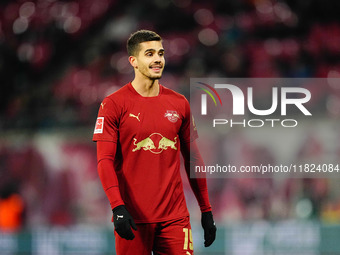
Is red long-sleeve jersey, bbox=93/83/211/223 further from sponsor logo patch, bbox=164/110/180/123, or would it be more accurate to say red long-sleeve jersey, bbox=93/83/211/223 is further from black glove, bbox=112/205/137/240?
black glove, bbox=112/205/137/240

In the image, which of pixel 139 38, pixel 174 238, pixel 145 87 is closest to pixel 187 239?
pixel 174 238

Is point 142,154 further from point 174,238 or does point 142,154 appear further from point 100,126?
point 174,238

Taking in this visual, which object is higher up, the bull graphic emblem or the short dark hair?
the short dark hair

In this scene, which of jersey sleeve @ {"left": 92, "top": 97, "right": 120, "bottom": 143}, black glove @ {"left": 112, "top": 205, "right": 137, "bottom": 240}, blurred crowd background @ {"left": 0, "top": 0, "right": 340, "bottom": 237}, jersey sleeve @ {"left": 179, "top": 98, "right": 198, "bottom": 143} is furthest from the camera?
blurred crowd background @ {"left": 0, "top": 0, "right": 340, "bottom": 237}

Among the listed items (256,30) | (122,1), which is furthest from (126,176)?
(122,1)

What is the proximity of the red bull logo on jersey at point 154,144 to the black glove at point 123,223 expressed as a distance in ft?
1.15

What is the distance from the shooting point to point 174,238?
3.04m

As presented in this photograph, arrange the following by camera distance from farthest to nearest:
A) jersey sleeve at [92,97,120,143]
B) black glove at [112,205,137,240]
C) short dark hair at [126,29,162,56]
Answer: short dark hair at [126,29,162,56]
jersey sleeve at [92,97,120,143]
black glove at [112,205,137,240]

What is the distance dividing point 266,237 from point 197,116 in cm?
166

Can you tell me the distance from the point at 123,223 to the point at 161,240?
1.10 ft

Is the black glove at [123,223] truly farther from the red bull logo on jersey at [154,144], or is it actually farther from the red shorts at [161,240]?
the red bull logo on jersey at [154,144]

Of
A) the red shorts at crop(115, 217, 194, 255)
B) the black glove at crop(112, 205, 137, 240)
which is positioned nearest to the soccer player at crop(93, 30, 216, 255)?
the red shorts at crop(115, 217, 194, 255)

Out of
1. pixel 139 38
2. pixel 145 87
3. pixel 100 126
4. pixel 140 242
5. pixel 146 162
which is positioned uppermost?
pixel 139 38

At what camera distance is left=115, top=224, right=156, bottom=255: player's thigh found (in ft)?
→ 9.97
